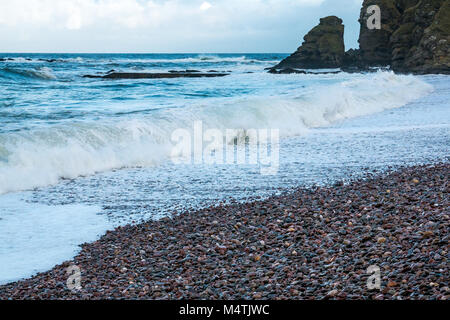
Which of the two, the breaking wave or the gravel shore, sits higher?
the breaking wave

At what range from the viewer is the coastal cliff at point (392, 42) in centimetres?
3788

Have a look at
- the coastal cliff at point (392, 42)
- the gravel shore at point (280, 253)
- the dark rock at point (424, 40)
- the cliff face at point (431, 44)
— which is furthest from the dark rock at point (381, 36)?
the gravel shore at point (280, 253)

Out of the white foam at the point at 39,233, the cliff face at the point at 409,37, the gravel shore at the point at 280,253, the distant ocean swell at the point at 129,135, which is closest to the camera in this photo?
the gravel shore at the point at 280,253

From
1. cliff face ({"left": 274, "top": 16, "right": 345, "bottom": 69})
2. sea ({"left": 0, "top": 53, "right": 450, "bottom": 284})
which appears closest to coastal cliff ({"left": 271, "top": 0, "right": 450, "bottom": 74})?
cliff face ({"left": 274, "top": 16, "right": 345, "bottom": 69})

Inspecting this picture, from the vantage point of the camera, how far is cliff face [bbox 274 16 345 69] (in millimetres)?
53219

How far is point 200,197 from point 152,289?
2.97 metres

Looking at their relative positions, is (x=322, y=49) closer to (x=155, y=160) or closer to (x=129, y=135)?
(x=129, y=135)

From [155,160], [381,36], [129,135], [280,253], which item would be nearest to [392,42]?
[381,36]

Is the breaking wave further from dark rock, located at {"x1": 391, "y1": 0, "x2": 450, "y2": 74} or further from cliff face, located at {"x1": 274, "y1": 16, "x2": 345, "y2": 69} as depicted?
cliff face, located at {"x1": 274, "y1": 16, "x2": 345, "y2": 69}

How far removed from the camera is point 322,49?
5372 centimetres

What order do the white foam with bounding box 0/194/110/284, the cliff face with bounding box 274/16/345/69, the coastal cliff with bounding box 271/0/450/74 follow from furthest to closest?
the cliff face with bounding box 274/16/345/69, the coastal cliff with bounding box 271/0/450/74, the white foam with bounding box 0/194/110/284

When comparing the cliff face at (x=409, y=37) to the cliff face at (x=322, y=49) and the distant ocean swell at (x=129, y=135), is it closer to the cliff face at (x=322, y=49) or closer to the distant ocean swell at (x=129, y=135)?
the cliff face at (x=322, y=49)

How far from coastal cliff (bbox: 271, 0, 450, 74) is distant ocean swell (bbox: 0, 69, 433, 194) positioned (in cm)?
2292

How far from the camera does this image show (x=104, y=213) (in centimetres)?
631
